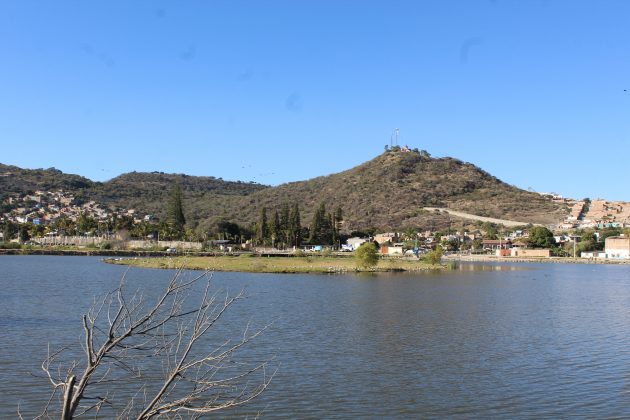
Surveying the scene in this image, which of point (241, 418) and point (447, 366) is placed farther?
point (447, 366)

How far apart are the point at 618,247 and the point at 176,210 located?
9436cm

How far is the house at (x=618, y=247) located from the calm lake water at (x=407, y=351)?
318 feet

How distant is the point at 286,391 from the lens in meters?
16.5

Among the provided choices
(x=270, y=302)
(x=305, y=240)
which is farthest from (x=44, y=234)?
(x=270, y=302)

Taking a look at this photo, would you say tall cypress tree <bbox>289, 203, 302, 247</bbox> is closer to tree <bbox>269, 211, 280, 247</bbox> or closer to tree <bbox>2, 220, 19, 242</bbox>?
tree <bbox>269, 211, 280, 247</bbox>

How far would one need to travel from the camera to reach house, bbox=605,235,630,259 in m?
132

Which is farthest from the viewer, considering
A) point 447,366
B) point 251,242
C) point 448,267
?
point 251,242

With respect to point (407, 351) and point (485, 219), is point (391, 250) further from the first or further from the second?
point (407, 351)

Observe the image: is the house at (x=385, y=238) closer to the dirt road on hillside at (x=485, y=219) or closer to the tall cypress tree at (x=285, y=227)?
the tall cypress tree at (x=285, y=227)

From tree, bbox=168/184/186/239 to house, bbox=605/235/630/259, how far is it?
91721 millimetres

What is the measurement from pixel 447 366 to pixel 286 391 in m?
6.14

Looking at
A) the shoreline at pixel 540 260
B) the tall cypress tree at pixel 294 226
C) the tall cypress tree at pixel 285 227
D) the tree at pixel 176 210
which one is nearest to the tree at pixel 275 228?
the tall cypress tree at pixel 285 227

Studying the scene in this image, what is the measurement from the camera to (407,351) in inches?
891

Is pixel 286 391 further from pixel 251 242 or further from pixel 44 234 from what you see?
pixel 44 234
